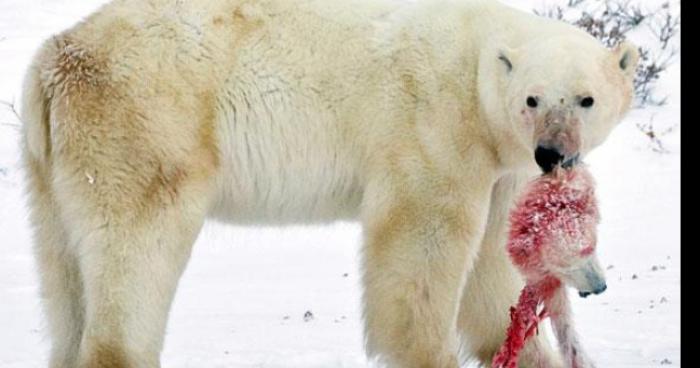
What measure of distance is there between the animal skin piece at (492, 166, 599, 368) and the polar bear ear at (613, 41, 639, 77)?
557 mm

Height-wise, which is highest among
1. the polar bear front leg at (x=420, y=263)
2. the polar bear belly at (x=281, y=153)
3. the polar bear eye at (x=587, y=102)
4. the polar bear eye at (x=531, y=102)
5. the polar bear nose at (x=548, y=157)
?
the polar bear eye at (x=587, y=102)

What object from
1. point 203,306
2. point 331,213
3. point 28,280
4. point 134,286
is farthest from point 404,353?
point 28,280

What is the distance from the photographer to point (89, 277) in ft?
16.0

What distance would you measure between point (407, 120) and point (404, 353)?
0.94m

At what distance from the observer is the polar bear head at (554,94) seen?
14.8 ft

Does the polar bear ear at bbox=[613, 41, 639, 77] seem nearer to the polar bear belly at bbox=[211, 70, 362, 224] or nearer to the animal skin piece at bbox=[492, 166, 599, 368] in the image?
the animal skin piece at bbox=[492, 166, 599, 368]

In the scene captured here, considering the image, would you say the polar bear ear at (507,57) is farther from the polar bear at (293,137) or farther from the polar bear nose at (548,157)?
the polar bear nose at (548,157)

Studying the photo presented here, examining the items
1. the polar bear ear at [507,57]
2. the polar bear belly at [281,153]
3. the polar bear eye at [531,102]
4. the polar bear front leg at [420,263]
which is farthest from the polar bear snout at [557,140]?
the polar bear belly at [281,153]

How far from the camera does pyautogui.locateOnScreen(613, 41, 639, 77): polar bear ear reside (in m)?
4.84

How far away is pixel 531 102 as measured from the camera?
4656 millimetres

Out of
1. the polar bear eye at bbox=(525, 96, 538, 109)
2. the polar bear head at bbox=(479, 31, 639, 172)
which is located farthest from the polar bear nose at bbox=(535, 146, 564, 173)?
the polar bear eye at bbox=(525, 96, 538, 109)

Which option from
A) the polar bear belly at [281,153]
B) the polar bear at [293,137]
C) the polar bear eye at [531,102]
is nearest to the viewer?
the polar bear eye at [531,102]

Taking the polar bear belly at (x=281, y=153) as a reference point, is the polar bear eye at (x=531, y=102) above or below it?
above

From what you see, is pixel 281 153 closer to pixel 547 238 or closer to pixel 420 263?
pixel 420 263
